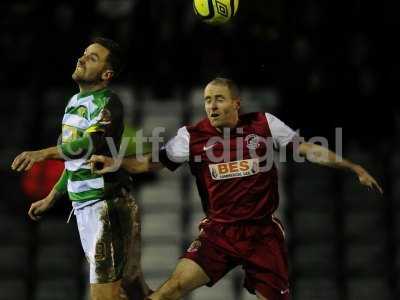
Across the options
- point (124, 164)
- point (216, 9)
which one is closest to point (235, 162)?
point (124, 164)

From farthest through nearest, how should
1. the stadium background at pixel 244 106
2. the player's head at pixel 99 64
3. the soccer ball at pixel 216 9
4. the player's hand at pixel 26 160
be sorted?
the stadium background at pixel 244 106 → the soccer ball at pixel 216 9 → the player's head at pixel 99 64 → the player's hand at pixel 26 160

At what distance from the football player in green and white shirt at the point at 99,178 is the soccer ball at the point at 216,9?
75 cm

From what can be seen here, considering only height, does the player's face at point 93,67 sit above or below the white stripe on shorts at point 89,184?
above

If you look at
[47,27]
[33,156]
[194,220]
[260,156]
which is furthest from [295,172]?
[33,156]

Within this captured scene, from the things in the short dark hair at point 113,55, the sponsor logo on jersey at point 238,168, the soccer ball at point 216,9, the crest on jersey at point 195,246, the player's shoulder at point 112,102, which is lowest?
the crest on jersey at point 195,246

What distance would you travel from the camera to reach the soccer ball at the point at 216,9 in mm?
6020

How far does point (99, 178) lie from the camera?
213 inches

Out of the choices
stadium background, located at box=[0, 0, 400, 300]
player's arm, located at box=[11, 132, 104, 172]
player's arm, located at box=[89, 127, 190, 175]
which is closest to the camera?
player's arm, located at box=[11, 132, 104, 172]

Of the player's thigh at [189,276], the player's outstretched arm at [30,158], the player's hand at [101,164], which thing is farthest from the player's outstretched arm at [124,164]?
the player's thigh at [189,276]

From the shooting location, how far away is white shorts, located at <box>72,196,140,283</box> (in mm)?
5375

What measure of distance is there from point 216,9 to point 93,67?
998 mm

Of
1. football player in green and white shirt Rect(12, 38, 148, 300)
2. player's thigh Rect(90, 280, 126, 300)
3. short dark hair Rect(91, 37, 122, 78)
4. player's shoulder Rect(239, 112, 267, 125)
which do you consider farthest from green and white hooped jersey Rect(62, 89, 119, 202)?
player's shoulder Rect(239, 112, 267, 125)

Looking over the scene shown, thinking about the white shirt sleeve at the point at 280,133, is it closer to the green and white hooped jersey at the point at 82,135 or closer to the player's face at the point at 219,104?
the player's face at the point at 219,104

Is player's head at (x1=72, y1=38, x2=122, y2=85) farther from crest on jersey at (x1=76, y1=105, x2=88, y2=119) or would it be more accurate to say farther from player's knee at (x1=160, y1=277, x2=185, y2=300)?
player's knee at (x1=160, y1=277, x2=185, y2=300)
